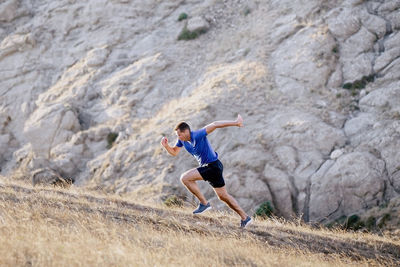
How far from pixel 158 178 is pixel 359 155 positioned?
6.37 m

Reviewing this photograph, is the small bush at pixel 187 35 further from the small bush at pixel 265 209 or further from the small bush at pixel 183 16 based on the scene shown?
the small bush at pixel 265 209

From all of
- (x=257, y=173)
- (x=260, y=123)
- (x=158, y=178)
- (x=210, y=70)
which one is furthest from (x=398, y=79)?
(x=158, y=178)

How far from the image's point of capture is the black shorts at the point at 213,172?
792 centimetres

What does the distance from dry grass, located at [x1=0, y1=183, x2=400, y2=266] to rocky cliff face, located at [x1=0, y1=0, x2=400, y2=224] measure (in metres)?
4.84

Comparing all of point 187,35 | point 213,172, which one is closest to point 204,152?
point 213,172

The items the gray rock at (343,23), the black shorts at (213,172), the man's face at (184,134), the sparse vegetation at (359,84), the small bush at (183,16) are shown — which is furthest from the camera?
the small bush at (183,16)

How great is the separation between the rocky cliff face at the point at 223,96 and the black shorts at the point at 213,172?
626 centimetres

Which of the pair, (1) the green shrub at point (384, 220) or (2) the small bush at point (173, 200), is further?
(2) the small bush at point (173, 200)

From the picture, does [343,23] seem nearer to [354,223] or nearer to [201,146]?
[354,223]

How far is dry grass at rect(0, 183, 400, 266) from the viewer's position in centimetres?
565

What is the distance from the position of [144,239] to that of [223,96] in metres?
11.2

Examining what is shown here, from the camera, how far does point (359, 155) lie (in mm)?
14023

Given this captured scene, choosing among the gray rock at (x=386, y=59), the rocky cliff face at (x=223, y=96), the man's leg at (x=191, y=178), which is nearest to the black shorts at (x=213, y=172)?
the man's leg at (x=191, y=178)

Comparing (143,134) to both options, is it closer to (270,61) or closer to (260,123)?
(260,123)
